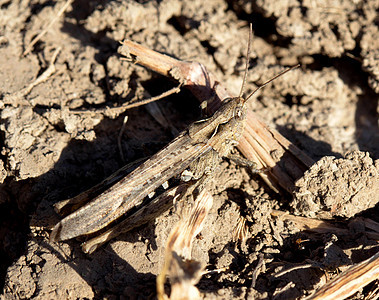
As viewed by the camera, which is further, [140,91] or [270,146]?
[140,91]

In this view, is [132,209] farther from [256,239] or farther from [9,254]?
[9,254]

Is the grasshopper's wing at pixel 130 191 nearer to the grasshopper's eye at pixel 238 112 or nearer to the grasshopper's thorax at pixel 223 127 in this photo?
the grasshopper's thorax at pixel 223 127

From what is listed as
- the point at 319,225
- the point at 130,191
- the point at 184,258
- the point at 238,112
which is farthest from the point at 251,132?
the point at 184,258

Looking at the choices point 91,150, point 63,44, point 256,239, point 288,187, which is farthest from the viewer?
point 63,44

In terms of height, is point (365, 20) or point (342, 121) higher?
point (365, 20)

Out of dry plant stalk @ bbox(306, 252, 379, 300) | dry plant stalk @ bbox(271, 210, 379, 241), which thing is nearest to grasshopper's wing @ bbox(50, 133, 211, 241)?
dry plant stalk @ bbox(271, 210, 379, 241)

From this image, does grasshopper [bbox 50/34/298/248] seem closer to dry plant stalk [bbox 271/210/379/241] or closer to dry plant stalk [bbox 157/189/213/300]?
dry plant stalk [bbox 157/189/213/300]

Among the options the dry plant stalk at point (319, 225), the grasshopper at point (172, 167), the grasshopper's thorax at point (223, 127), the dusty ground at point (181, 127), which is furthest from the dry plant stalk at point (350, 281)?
the grasshopper's thorax at point (223, 127)

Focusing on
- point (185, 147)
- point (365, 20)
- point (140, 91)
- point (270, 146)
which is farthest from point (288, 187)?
point (365, 20)
